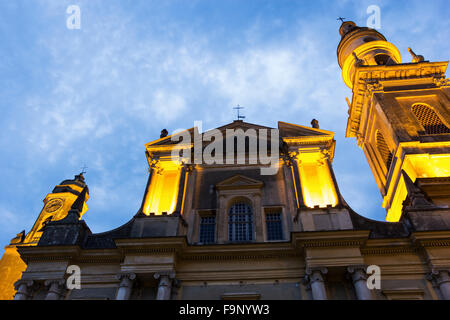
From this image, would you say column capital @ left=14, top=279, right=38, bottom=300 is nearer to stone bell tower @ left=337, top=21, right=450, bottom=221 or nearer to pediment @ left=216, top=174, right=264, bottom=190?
pediment @ left=216, top=174, right=264, bottom=190

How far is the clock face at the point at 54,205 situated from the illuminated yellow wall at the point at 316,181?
70.0ft

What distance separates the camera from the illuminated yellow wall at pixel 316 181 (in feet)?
56.2

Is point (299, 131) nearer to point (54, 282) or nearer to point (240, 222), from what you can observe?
point (240, 222)

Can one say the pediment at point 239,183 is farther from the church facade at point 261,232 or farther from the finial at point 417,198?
the finial at point 417,198

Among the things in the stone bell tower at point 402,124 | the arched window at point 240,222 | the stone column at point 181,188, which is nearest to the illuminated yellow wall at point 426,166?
the stone bell tower at point 402,124

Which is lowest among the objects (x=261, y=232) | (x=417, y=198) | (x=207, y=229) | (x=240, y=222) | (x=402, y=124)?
(x=261, y=232)

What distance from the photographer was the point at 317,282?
1343 cm

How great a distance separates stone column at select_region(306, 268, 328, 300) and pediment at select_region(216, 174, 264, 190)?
556cm

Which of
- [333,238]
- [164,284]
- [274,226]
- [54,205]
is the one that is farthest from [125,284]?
[54,205]

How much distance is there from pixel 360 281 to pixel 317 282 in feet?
4.91

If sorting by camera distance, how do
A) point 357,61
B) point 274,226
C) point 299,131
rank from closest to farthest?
point 274,226, point 299,131, point 357,61

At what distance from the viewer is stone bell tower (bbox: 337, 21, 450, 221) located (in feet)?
62.9

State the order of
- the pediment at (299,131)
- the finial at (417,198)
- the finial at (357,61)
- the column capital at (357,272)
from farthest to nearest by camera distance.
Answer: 1. the finial at (357,61)
2. the pediment at (299,131)
3. the finial at (417,198)
4. the column capital at (357,272)

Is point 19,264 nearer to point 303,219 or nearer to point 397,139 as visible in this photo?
point 303,219
